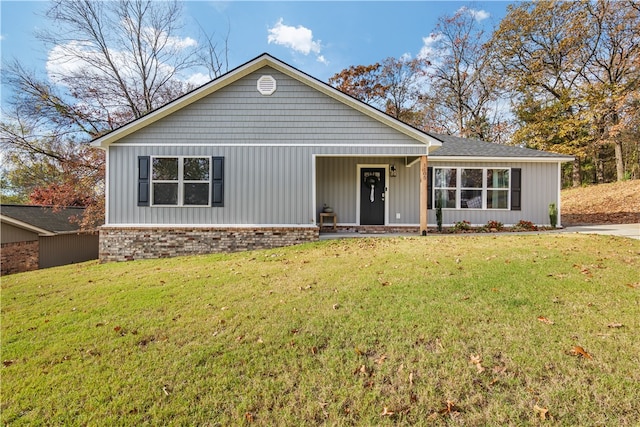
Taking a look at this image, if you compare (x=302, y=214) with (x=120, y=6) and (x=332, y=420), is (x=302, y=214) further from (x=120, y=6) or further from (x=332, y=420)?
(x=120, y=6)

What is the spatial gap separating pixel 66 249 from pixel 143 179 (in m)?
13.2

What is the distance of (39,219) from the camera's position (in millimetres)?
16812

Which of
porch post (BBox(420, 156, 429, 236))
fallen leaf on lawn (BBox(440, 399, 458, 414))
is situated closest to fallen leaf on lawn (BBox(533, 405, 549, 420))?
fallen leaf on lawn (BBox(440, 399, 458, 414))

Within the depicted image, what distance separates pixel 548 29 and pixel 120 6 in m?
26.2

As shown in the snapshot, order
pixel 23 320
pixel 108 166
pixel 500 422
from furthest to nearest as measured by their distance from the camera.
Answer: pixel 108 166, pixel 23 320, pixel 500 422

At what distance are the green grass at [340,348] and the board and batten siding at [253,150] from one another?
11.5ft

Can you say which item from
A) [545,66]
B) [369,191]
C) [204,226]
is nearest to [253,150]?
[204,226]

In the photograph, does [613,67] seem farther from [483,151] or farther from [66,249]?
[66,249]

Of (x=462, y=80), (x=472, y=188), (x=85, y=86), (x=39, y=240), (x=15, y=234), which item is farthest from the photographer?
(x=462, y=80)

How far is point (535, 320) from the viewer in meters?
3.44

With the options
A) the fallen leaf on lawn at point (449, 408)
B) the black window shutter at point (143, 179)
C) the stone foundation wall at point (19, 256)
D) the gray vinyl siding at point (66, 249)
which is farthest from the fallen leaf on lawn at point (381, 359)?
the gray vinyl siding at point (66, 249)

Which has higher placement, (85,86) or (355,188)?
(85,86)

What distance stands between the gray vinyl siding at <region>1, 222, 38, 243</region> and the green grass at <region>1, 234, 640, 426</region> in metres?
12.9

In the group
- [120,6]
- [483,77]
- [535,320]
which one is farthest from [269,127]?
[483,77]
